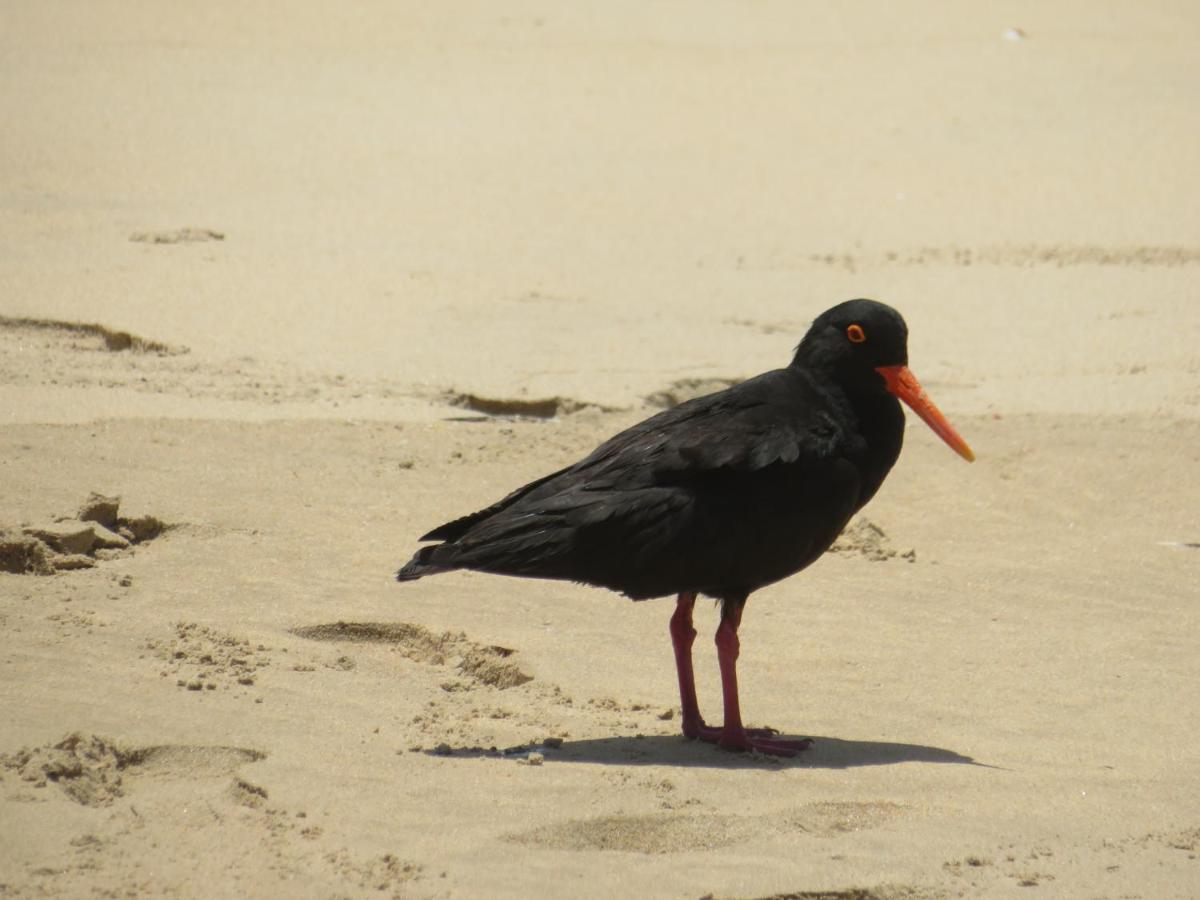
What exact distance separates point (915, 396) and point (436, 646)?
70.1 inches

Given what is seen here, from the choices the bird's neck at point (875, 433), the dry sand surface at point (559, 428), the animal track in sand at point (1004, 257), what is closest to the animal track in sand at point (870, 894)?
the dry sand surface at point (559, 428)

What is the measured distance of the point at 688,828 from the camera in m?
4.61

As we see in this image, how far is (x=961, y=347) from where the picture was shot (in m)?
9.95

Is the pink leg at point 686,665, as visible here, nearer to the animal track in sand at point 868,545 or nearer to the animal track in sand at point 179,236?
the animal track in sand at point 868,545

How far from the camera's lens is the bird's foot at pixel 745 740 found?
5289mm

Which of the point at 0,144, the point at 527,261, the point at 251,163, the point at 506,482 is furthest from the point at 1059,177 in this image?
the point at 0,144

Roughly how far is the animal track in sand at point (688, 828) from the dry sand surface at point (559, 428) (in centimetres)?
2

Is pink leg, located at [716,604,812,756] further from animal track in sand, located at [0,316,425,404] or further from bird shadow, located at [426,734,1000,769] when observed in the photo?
animal track in sand, located at [0,316,425,404]

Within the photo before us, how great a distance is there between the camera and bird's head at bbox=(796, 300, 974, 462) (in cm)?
568

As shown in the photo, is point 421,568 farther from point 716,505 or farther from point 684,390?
point 684,390

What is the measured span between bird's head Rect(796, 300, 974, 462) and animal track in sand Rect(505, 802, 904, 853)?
1.46 metres

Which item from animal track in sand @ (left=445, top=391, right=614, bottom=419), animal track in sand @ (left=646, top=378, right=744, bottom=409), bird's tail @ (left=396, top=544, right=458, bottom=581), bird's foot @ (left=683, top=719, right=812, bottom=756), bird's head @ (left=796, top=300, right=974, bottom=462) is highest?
bird's head @ (left=796, top=300, right=974, bottom=462)

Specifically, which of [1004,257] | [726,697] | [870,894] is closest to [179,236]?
[1004,257]

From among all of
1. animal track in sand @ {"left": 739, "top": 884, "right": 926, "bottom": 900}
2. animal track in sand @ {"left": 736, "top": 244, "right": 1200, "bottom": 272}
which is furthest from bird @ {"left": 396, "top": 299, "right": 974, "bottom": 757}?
animal track in sand @ {"left": 736, "top": 244, "right": 1200, "bottom": 272}
